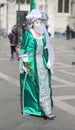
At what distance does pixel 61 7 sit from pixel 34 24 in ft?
156

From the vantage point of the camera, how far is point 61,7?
5603cm

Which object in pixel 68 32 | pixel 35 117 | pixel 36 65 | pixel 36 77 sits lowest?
pixel 68 32

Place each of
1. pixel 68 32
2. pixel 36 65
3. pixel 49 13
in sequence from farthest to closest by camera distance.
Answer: pixel 49 13, pixel 68 32, pixel 36 65

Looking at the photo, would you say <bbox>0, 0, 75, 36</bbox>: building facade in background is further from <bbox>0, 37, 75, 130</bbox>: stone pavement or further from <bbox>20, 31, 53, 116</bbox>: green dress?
<bbox>20, 31, 53, 116</bbox>: green dress

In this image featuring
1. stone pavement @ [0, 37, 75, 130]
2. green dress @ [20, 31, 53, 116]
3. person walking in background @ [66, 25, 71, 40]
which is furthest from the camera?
person walking in background @ [66, 25, 71, 40]

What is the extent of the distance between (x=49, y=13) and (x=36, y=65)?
150ft

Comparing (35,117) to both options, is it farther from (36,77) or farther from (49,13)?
(49,13)

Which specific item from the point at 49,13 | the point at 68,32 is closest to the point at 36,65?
the point at 68,32

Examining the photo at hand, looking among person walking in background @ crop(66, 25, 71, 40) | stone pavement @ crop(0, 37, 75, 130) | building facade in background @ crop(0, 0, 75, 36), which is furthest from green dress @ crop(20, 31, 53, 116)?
person walking in background @ crop(66, 25, 71, 40)

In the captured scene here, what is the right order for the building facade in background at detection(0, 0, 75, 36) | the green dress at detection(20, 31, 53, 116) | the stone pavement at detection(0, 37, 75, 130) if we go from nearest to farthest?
the stone pavement at detection(0, 37, 75, 130) < the green dress at detection(20, 31, 53, 116) < the building facade in background at detection(0, 0, 75, 36)

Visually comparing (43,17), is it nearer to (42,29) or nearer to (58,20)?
(42,29)

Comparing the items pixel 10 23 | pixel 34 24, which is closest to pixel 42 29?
pixel 34 24

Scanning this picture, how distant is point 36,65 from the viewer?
346 inches

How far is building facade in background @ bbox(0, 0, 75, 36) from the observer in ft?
164
